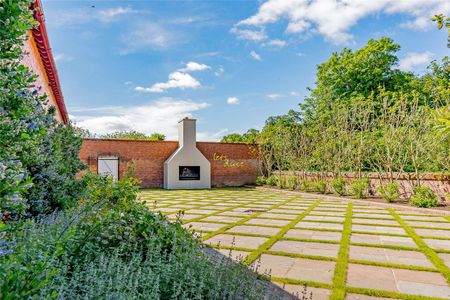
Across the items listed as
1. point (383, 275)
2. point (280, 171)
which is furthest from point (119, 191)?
point (280, 171)

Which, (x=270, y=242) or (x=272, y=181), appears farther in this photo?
(x=272, y=181)

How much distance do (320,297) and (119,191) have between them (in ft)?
8.30

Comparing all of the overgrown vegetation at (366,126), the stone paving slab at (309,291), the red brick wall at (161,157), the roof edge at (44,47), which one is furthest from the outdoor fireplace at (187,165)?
the stone paving slab at (309,291)

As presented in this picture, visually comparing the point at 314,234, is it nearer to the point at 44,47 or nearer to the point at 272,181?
the point at 44,47

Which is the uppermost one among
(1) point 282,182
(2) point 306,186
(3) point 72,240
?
(3) point 72,240

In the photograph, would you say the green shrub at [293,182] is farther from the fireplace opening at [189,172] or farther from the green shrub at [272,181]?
the fireplace opening at [189,172]

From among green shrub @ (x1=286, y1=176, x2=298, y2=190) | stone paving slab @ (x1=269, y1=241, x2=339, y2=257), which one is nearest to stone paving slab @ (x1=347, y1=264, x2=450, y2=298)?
stone paving slab @ (x1=269, y1=241, x2=339, y2=257)

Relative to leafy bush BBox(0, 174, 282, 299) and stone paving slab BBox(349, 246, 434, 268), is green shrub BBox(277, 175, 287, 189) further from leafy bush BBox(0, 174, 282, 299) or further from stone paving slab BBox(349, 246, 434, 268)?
leafy bush BBox(0, 174, 282, 299)

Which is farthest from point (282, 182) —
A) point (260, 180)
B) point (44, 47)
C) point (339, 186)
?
point (44, 47)

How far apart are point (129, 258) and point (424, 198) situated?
8.62 m

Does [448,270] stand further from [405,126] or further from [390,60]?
[390,60]

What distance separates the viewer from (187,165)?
15.9 meters

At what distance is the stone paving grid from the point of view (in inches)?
127

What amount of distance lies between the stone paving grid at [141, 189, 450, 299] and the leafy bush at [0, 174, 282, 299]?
0.53 m
